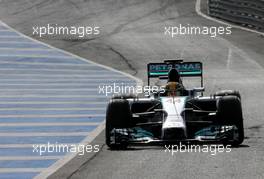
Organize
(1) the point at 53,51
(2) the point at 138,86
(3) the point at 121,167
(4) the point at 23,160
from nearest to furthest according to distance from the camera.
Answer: (3) the point at 121,167, (4) the point at 23,160, (2) the point at 138,86, (1) the point at 53,51

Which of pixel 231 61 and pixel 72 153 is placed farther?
pixel 231 61

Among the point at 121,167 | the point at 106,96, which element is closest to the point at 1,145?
the point at 121,167

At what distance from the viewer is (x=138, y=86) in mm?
25719

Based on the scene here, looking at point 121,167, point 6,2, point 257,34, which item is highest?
point 6,2

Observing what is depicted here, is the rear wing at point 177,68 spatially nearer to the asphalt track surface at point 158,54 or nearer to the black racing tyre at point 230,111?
the asphalt track surface at point 158,54

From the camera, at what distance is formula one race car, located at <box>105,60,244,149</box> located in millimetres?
Result: 14758

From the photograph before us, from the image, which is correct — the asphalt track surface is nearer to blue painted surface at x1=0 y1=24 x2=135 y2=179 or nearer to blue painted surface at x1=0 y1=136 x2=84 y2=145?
blue painted surface at x1=0 y1=24 x2=135 y2=179

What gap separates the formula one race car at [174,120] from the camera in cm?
1476

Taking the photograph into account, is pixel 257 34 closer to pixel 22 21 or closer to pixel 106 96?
pixel 22 21

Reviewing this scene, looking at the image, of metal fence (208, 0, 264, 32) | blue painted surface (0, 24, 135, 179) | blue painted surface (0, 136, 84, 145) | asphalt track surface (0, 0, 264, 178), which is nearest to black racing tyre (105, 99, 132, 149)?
asphalt track surface (0, 0, 264, 178)

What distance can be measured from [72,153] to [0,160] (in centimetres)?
128

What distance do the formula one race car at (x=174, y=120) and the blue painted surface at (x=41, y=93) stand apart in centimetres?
118

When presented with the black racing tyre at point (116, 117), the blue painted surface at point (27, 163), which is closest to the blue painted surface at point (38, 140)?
the black racing tyre at point (116, 117)

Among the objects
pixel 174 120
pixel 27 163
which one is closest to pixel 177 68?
pixel 174 120
